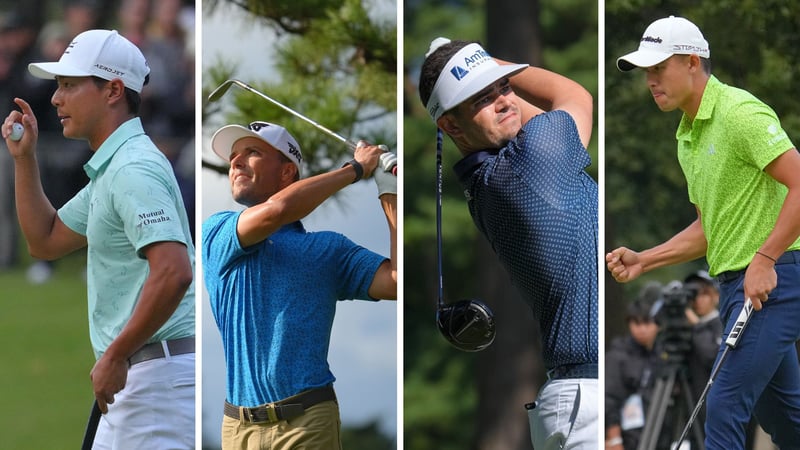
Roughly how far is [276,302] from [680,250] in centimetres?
125

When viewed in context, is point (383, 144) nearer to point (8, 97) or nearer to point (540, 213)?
point (540, 213)

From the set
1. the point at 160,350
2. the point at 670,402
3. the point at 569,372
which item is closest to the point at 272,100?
the point at 160,350

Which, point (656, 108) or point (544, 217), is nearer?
point (544, 217)

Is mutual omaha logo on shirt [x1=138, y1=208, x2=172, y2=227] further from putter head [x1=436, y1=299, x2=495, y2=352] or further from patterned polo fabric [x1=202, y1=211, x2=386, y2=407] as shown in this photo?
putter head [x1=436, y1=299, x2=495, y2=352]

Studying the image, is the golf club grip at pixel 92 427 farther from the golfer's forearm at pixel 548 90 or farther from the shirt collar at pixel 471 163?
the golfer's forearm at pixel 548 90

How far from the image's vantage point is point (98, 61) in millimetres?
5039

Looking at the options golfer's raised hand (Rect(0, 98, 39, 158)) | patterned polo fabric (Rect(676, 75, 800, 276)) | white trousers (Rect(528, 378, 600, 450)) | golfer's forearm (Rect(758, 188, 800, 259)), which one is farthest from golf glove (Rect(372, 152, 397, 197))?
golfer's forearm (Rect(758, 188, 800, 259))

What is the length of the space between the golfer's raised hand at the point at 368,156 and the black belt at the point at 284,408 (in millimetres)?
702

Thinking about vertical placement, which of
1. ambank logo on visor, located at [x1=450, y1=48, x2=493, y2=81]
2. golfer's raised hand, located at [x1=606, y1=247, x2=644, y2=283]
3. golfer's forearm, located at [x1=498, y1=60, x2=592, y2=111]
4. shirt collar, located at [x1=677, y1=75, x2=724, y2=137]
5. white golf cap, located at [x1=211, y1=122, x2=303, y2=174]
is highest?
ambank logo on visor, located at [x1=450, y1=48, x2=493, y2=81]

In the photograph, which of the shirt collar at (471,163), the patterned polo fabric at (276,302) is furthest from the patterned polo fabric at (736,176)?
the patterned polo fabric at (276,302)

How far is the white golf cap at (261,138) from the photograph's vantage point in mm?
5148

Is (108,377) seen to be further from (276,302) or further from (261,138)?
(261,138)

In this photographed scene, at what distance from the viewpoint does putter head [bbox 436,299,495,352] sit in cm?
492

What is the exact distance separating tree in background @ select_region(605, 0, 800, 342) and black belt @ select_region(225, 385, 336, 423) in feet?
5.28
